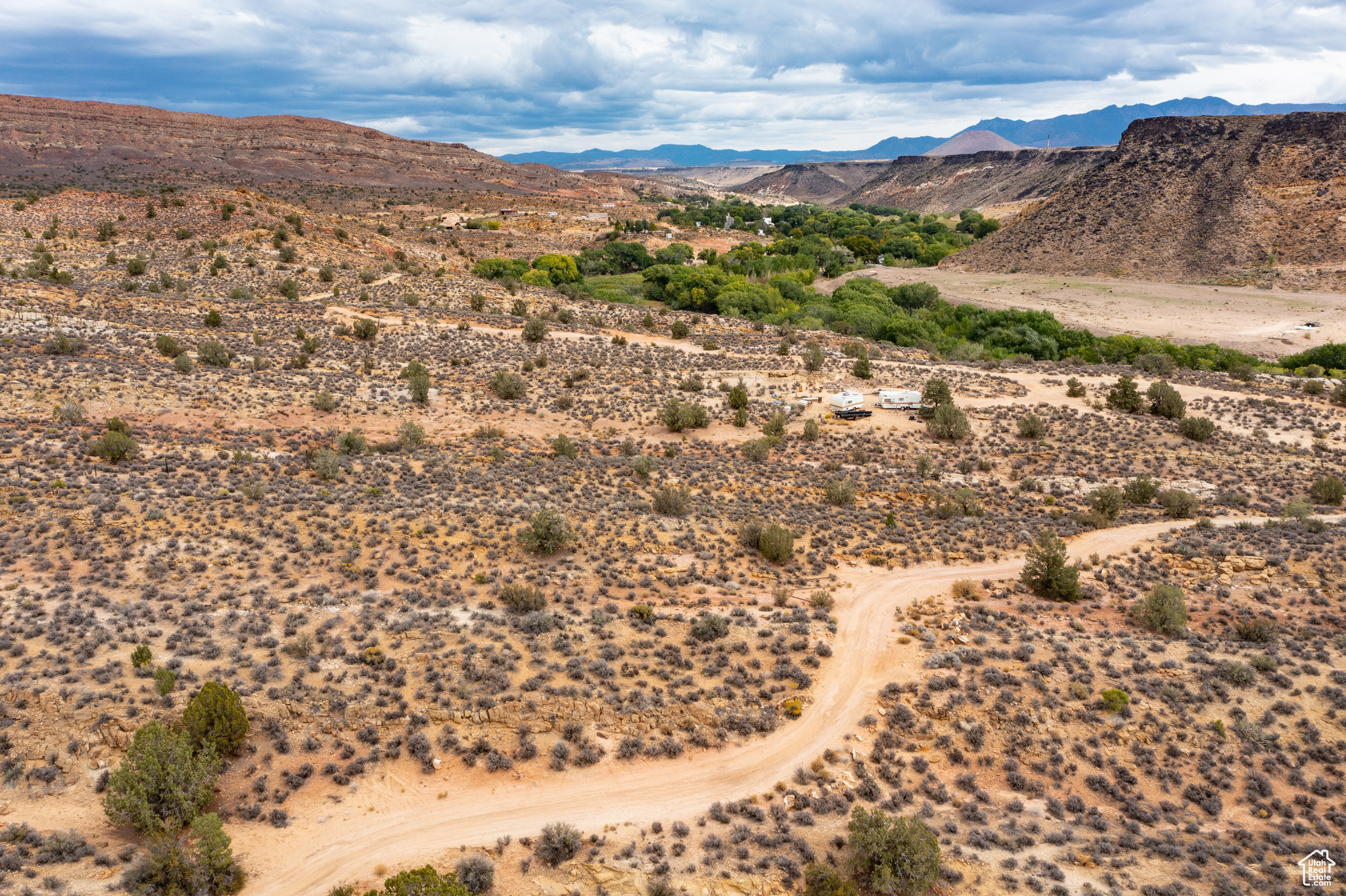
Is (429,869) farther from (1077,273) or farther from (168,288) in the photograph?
(1077,273)

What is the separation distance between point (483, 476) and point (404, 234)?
5769 cm

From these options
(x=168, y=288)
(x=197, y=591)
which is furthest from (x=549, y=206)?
(x=197, y=591)

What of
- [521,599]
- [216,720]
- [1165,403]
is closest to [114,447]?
[216,720]

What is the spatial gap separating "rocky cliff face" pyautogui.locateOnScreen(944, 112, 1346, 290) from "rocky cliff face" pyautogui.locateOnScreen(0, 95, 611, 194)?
286ft

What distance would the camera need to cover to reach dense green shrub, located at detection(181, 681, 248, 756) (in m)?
11.2

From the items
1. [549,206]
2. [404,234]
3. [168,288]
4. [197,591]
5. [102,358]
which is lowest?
[197,591]

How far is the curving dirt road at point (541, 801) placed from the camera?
33.3 feet

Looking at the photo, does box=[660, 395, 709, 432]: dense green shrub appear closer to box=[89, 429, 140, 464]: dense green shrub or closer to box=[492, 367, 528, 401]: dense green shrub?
box=[492, 367, 528, 401]: dense green shrub

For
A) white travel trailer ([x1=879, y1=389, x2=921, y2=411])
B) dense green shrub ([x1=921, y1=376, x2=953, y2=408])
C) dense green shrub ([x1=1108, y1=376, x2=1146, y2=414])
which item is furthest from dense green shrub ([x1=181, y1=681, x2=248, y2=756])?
dense green shrub ([x1=1108, y1=376, x2=1146, y2=414])

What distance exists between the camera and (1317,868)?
1020cm

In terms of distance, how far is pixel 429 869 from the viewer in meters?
9.30

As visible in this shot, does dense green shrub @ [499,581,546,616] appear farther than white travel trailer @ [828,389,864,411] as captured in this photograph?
No

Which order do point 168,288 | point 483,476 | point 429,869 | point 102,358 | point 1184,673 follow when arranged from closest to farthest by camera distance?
point 429,869 < point 1184,673 < point 483,476 < point 102,358 < point 168,288

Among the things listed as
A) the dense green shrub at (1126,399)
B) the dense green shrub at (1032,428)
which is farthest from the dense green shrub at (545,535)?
the dense green shrub at (1126,399)
